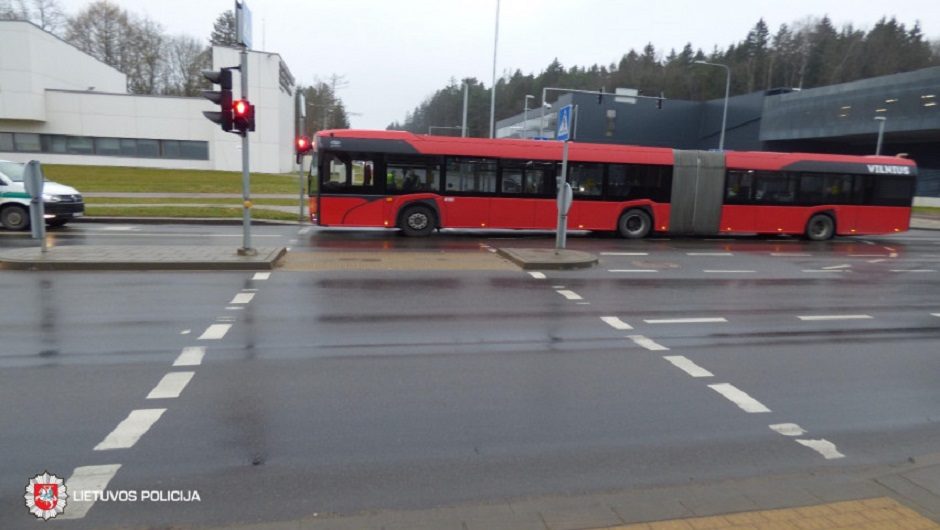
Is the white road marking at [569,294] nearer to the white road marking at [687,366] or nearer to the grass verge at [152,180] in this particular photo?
the white road marking at [687,366]

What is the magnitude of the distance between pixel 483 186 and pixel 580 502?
14.6 meters

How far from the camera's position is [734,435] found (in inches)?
183

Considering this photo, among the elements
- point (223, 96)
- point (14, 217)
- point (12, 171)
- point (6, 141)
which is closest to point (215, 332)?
point (223, 96)

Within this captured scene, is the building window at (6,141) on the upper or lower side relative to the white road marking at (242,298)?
upper

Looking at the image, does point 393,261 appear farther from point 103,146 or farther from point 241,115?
point 103,146

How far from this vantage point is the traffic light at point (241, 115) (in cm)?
1134

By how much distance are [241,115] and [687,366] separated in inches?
360

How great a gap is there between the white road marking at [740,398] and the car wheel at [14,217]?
1787 cm

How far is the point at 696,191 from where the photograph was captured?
1917cm

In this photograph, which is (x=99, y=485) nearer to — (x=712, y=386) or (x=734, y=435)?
(x=734, y=435)

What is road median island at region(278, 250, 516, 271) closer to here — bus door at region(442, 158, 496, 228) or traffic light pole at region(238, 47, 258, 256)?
traffic light pole at region(238, 47, 258, 256)

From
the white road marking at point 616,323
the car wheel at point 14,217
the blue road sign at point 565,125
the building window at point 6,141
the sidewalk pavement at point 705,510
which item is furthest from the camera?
the building window at point 6,141

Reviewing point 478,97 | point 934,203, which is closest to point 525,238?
point 934,203

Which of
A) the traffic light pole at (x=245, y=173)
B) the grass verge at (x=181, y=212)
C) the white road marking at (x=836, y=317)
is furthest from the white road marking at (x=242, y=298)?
the grass verge at (x=181, y=212)
